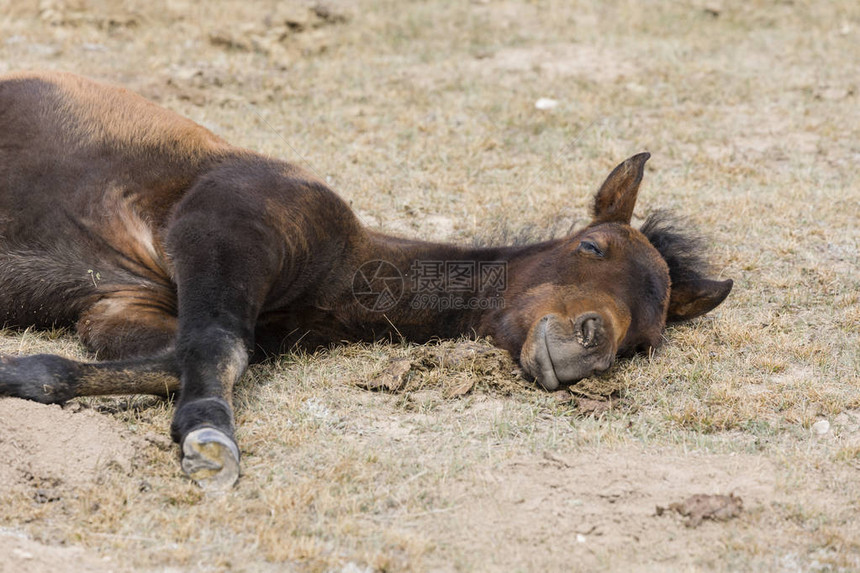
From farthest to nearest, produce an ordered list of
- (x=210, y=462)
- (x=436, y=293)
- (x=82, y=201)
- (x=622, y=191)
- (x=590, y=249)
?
(x=622, y=191) → (x=436, y=293) → (x=82, y=201) → (x=590, y=249) → (x=210, y=462)

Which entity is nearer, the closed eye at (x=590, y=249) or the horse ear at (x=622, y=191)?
the closed eye at (x=590, y=249)

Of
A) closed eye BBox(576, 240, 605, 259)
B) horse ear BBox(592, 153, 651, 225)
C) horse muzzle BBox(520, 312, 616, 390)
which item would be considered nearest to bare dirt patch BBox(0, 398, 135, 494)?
horse muzzle BBox(520, 312, 616, 390)

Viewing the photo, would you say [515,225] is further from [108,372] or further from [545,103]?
[108,372]

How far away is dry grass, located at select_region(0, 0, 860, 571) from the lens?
122 inches

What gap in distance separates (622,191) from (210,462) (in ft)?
8.34

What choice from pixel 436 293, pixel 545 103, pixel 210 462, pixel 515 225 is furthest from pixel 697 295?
pixel 545 103

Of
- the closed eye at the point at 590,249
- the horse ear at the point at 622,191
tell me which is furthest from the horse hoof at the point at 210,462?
the horse ear at the point at 622,191

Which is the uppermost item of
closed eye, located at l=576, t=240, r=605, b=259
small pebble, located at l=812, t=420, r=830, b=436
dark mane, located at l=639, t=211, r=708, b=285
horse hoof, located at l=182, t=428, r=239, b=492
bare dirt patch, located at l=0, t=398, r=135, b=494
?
closed eye, located at l=576, t=240, r=605, b=259

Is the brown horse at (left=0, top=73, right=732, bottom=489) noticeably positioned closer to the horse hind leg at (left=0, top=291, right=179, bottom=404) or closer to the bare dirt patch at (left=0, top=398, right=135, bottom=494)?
the horse hind leg at (left=0, top=291, right=179, bottom=404)

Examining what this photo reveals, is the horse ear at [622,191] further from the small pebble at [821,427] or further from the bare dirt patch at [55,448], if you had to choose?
the bare dirt patch at [55,448]

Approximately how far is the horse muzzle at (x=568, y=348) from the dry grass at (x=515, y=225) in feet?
0.44

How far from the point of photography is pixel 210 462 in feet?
10.9

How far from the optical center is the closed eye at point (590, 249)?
4.36 m

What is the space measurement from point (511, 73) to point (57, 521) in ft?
23.2
